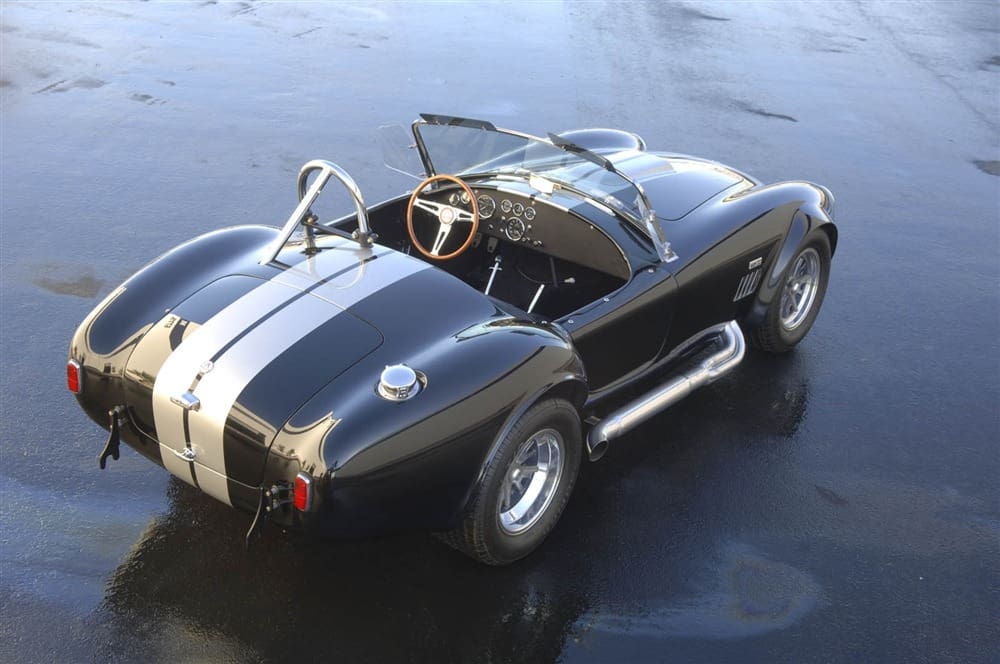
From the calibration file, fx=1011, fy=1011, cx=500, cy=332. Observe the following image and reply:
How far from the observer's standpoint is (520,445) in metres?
4.07

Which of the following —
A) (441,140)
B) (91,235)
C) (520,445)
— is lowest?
(91,235)

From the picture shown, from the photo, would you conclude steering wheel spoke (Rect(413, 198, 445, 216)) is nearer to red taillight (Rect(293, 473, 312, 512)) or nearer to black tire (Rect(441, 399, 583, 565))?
black tire (Rect(441, 399, 583, 565))

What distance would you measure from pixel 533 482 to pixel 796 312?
260cm

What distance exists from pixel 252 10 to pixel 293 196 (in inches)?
238

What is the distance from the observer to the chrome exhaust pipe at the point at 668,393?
466 centimetres

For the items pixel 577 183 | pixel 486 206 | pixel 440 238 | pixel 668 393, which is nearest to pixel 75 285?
pixel 440 238

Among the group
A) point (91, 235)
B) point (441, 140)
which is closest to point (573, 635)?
point (441, 140)

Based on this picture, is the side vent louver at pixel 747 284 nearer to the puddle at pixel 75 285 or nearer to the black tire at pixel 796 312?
the black tire at pixel 796 312

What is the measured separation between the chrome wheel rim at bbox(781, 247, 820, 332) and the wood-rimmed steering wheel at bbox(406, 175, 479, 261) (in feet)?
6.47

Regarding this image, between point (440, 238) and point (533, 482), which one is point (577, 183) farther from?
point (533, 482)

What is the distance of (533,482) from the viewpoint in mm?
4406

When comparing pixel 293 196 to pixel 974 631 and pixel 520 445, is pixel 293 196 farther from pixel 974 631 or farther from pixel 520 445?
pixel 974 631

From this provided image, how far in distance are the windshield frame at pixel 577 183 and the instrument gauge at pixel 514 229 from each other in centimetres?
24

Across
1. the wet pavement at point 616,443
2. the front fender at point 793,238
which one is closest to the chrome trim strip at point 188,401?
the wet pavement at point 616,443
